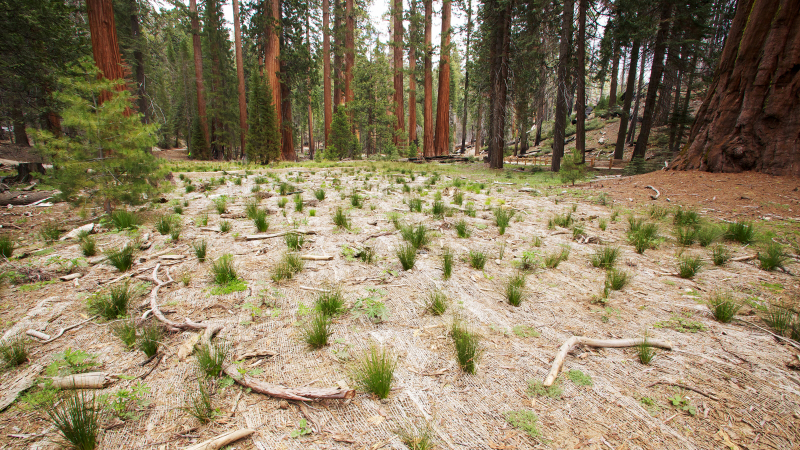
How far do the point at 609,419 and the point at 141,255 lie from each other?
4.24 meters

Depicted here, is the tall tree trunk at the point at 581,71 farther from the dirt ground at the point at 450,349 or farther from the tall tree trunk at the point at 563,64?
the dirt ground at the point at 450,349

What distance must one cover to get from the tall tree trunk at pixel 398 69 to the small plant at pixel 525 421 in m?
17.5

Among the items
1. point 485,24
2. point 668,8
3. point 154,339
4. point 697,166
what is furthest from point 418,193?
point 668,8

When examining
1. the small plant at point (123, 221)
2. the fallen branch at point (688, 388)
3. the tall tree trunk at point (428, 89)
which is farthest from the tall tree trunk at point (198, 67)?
the fallen branch at point (688, 388)

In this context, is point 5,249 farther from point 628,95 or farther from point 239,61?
point 628,95

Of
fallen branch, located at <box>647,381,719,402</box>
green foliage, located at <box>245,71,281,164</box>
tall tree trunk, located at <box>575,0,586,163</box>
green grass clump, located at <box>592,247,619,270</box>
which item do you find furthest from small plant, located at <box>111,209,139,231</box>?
tall tree trunk, located at <box>575,0,586,163</box>

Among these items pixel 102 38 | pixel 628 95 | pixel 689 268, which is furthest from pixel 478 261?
pixel 628 95

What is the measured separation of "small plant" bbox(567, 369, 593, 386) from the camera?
64.1 inches

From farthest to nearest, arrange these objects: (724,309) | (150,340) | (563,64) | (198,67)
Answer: (198,67), (563,64), (724,309), (150,340)

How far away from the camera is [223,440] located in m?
1.27

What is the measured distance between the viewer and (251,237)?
3.68 metres

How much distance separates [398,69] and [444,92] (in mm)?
2996

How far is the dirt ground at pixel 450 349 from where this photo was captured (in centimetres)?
135

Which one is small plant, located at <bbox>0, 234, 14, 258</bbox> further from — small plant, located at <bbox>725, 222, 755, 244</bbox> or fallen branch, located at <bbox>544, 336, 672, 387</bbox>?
small plant, located at <bbox>725, 222, 755, 244</bbox>
